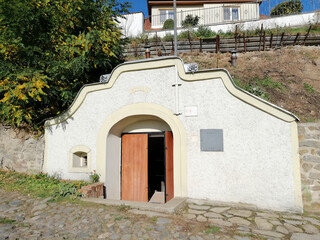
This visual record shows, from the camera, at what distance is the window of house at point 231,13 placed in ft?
65.9


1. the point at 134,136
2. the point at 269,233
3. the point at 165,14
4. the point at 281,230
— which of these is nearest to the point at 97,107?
the point at 134,136

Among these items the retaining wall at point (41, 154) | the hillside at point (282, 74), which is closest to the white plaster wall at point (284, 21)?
the hillside at point (282, 74)

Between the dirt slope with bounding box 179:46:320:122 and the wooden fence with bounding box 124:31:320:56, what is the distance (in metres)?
0.43

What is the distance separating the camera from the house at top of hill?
19.6 metres

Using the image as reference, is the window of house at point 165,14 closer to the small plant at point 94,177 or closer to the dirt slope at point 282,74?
the dirt slope at point 282,74

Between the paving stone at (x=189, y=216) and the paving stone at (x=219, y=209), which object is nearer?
the paving stone at (x=189, y=216)

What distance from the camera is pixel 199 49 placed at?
564 inches

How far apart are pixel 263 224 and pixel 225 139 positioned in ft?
6.61

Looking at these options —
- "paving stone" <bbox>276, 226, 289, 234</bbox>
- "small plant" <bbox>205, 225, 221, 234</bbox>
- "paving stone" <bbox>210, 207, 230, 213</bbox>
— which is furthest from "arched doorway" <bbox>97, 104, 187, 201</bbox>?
"paving stone" <bbox>276, 226, 289, 234</bbox>

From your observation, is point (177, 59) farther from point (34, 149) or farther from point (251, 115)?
point (34, 149)

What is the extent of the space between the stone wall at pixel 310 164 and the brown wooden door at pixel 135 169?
13.9 feet

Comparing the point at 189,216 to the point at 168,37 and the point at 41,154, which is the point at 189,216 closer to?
the point at 41,154

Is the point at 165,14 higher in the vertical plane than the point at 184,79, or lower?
higher

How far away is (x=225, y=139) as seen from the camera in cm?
559
